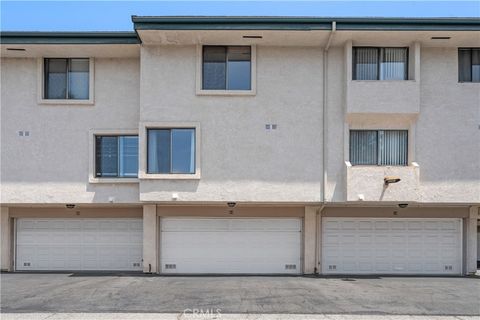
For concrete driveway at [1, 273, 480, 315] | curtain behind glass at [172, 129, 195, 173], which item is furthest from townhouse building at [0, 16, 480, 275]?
concrete driveway at [1, 273, 480, 315]

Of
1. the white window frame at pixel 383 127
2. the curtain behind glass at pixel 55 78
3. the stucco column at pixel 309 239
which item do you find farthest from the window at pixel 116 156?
the white window frame at pixel 383 127

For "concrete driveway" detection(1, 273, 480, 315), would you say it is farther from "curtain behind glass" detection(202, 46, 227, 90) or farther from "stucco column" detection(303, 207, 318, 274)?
"curtain behind glass" detection(202, 46, 227, 90)

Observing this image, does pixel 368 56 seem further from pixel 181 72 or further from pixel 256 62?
pixel 181 72

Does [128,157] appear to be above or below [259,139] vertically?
below

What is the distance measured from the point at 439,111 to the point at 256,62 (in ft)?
19.4

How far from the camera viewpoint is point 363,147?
12328 mm

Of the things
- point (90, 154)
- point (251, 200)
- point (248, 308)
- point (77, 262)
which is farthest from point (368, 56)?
point (77, 262)

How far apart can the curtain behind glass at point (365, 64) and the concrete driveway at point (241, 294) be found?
644cm

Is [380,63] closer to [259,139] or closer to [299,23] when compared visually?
[299,23]

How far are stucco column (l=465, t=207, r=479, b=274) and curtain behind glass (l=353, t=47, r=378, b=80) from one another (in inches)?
234

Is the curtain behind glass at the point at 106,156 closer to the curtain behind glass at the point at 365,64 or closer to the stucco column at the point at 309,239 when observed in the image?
the stucco column at the point at 309,239

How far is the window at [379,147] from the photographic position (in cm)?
1226

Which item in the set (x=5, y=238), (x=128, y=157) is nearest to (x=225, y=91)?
(x=128, y=157)

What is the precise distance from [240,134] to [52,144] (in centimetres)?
628
